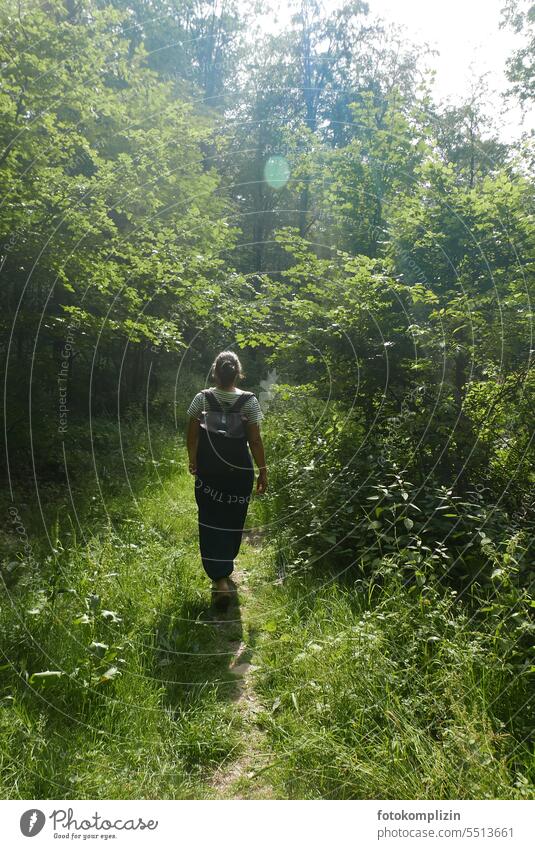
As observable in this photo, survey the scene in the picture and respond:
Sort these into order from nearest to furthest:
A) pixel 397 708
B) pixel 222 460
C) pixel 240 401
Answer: pixel 397 708 < pixel 222 460 < pixel 240 401

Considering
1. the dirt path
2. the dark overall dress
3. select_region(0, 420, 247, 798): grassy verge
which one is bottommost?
the dirt path

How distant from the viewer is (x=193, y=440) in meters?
4.72

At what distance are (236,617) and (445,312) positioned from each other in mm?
3676

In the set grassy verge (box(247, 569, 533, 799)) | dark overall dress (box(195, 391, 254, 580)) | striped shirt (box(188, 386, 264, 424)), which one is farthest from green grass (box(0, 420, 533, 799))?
striped shirt (box(188, 386, 264, 424))

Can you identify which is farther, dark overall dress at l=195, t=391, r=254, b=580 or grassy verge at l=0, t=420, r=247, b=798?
dark overall dress at l=195, t=391, r=254, b=580

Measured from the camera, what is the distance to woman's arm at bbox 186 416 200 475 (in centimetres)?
468

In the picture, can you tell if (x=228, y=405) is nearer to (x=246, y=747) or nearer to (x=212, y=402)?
(x=212, y=402)

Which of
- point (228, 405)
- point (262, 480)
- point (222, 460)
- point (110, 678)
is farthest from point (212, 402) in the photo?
point (110, 678)

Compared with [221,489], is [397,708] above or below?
below

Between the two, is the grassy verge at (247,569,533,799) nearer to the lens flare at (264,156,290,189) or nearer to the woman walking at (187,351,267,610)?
the woman walking at (187,351,267,610)

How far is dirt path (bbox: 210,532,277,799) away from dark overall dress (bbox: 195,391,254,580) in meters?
0.60

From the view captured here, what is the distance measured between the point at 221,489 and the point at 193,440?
1.86 feet

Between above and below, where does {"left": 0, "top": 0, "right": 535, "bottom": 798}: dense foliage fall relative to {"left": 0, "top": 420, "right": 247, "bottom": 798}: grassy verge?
above

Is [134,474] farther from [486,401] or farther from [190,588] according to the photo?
[486,401]
